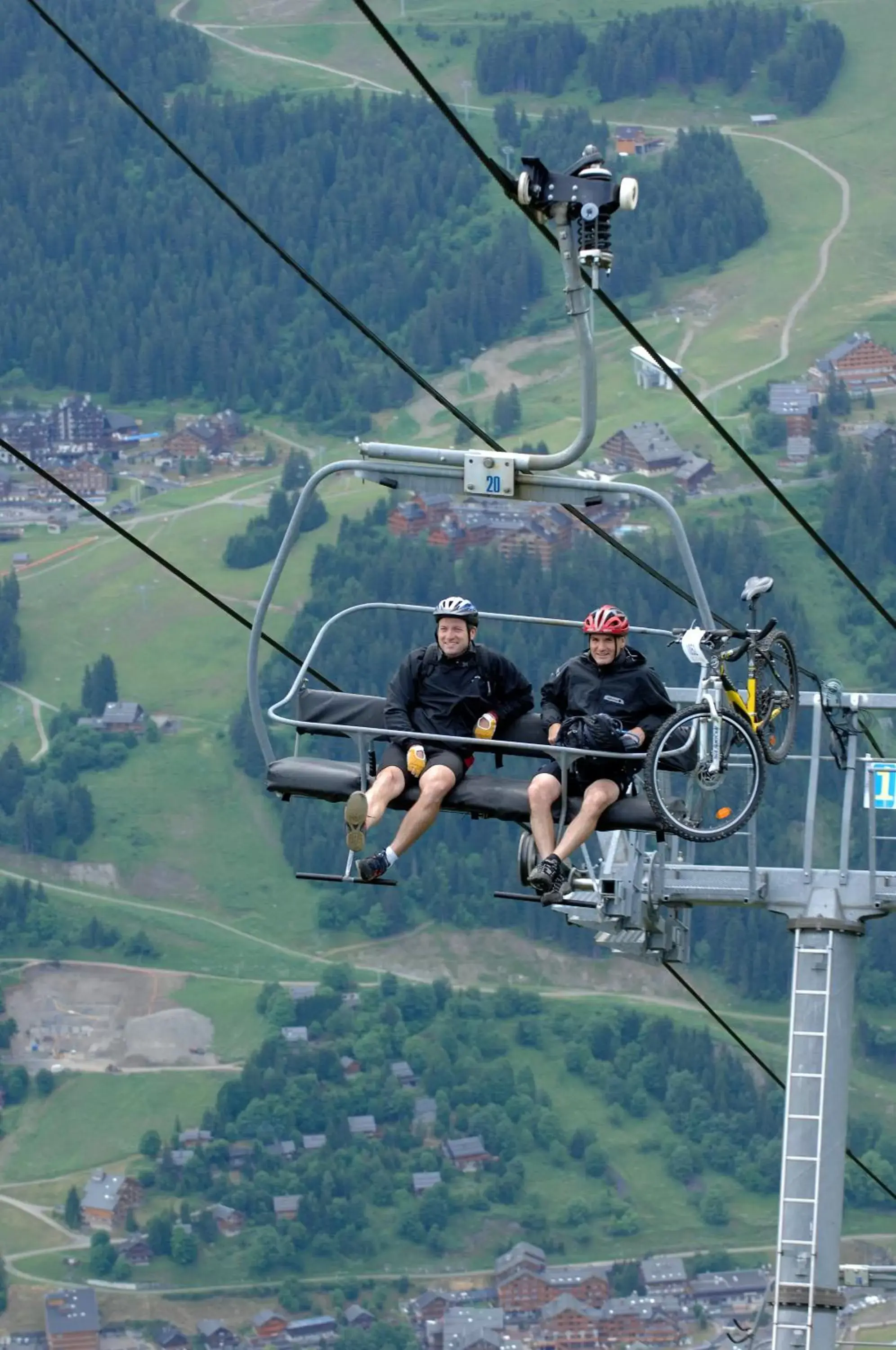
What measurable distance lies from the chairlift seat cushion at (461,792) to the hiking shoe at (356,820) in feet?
1.60

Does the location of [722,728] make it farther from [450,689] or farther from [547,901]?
[450,689]

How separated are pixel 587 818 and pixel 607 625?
1244mm

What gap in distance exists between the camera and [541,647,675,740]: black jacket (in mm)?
23672

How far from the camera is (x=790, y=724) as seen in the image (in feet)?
76.9

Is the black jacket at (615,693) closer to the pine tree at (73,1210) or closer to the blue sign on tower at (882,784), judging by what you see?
the blue sign on tower at (882,784)

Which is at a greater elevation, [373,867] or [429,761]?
[429,761]

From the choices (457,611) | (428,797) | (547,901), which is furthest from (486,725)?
(547,901)

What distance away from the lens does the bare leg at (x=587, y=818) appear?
2348 cm

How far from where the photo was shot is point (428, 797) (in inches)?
944

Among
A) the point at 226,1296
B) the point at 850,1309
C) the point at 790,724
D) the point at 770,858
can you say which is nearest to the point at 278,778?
the point at 790,724

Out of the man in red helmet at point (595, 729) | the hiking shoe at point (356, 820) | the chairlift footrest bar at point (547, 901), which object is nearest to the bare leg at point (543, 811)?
the man in red helmet at point (595, 729)

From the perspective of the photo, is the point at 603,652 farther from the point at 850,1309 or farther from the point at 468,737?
the point at 850,1309

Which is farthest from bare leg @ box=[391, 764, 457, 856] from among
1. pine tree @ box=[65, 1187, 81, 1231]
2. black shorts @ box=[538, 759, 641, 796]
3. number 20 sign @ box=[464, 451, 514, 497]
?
pine tree @ box=[65, 1187, 81, 1231]

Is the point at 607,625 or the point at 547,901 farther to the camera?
the point at 607,625
